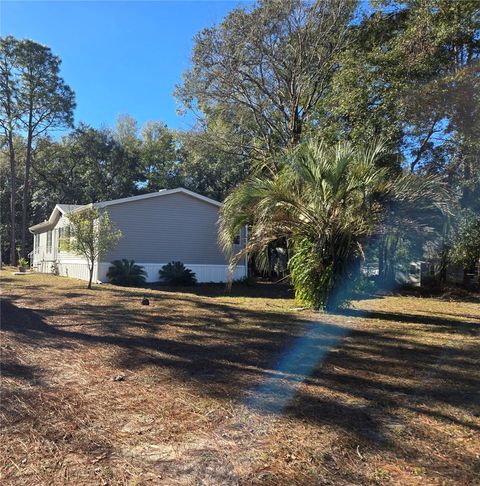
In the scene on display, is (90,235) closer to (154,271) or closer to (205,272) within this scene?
(154,271)

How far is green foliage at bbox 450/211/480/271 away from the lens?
55.6ft

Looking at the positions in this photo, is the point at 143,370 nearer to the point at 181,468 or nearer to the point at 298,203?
the point at 181,468

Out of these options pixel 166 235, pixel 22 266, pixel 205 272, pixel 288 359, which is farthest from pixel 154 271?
pixel 288 359

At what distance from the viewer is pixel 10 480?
9.96 ft

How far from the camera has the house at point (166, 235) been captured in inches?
790

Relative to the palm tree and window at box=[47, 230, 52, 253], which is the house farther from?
the palm tree

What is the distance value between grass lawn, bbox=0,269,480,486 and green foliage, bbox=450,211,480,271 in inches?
374

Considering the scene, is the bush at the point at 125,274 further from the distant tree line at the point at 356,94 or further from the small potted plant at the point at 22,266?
the small potted plant at the point at 22,266

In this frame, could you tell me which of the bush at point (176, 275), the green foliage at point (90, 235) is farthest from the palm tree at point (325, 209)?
the bush at point (176, 275)

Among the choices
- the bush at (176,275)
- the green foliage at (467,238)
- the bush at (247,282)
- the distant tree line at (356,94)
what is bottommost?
the bush at (247,282)

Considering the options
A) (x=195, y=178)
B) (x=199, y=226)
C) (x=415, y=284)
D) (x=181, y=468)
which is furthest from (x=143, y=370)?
(x=195, y=178)

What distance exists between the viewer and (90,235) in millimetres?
16281

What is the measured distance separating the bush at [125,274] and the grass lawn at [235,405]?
10.5 meters

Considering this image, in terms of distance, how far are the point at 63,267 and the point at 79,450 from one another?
2295 centimetres
